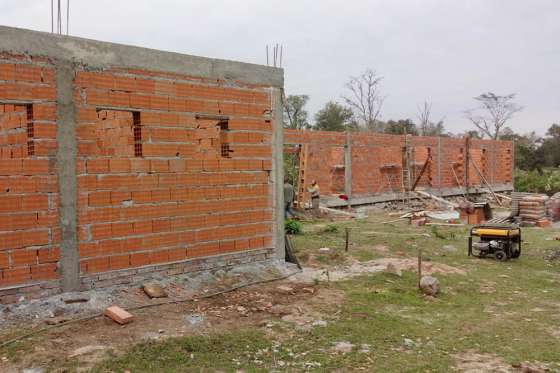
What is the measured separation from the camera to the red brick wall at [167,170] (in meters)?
5.61

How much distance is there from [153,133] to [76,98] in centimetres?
99

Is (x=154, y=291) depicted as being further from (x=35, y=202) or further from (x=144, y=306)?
(x=35, y=202)

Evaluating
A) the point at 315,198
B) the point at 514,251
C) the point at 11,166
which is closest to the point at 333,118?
the point at 315,198

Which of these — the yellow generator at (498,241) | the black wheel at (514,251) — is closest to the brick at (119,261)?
the yellow generator at (498,241)

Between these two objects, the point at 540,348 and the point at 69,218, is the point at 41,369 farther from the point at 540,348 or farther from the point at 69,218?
the point at 540,348

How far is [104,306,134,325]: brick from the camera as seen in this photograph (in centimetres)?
488

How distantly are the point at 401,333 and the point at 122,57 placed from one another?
4.55 m

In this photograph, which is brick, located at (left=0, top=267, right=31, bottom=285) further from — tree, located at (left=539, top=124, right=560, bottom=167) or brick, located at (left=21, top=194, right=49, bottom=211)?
tree, located at (left=539, top=124, right=560, bottom=167)

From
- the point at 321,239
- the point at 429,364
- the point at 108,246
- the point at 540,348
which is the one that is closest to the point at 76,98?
the point at 108,246

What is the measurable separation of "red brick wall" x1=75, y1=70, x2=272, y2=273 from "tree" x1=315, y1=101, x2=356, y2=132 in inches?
1321

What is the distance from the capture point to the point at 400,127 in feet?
139

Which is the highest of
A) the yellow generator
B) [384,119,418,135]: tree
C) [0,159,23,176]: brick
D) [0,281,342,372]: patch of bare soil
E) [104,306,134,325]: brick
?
[384,119,418,135]: tree

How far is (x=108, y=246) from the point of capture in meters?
5.70

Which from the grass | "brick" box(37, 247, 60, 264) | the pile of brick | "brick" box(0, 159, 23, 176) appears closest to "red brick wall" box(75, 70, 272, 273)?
"brick" box(37, 247, 60, 264)
